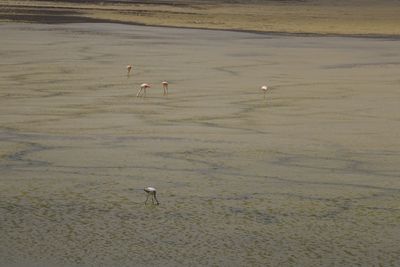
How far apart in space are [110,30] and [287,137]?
16.0 m

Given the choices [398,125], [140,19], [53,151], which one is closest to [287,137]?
[398,125]

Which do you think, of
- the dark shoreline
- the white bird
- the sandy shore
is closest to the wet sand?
the white bird

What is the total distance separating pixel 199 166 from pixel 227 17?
26.7m

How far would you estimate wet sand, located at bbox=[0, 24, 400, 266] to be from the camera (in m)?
6.27

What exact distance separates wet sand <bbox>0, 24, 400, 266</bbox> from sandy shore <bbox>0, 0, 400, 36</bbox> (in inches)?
497

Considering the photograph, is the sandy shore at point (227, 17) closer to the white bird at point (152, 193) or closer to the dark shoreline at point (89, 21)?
the dark shoreline at point (89, 21)

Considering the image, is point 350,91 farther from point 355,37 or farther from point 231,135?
point 355,37

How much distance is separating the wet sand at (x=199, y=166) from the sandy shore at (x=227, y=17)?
12.6 meters

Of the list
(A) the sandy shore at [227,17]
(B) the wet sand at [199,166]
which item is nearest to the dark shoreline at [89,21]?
(A) the sandy shore at [227,17]

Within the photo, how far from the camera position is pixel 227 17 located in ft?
114

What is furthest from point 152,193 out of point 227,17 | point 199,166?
point 227,17

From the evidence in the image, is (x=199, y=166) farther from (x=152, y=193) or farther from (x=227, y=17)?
(x=227, y=17)

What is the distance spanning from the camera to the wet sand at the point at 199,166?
20.6 feet

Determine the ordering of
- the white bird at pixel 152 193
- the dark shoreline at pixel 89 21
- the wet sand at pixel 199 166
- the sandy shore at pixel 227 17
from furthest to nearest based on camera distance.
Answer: the sandy shore at pixel 227 17
the dark shoreline at pixel 89 21
the white bird at pixel 152 193
the wet sand at pixel 199 166
